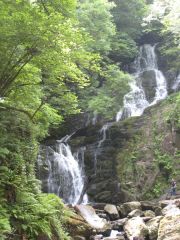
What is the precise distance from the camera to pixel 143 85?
3045 centimetres

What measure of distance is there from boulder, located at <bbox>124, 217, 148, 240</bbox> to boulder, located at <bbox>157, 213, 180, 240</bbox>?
1.57 metres

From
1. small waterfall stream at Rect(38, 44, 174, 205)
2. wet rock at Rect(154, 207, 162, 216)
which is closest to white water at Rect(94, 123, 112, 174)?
small waterfall stream at Rect(38, 44, 174, 205)

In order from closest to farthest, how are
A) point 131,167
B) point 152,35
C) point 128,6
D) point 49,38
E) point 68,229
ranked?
1. point 49,38
2. point 68,229
3. point 131,167
4. point 128,6
5. point 152,35

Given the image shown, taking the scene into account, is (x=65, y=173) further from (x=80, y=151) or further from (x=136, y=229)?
(x=136, y=229)

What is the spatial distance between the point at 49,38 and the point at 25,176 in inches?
156

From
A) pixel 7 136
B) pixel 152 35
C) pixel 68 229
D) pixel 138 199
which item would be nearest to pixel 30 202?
pixel 7 136

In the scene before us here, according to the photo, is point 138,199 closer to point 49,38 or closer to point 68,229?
point 68,229

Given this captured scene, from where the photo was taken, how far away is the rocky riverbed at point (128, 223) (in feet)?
37.6

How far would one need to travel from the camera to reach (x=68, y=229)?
11766mm

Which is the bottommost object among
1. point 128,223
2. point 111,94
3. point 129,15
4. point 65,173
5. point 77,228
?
point 128,223

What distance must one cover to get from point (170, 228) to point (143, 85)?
67.6 feet

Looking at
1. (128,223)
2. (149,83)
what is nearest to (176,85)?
(149,83)

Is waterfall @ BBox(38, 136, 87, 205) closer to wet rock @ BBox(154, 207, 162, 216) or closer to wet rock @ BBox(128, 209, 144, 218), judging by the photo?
wet rock @ BBox(128, 209, 144, 218)

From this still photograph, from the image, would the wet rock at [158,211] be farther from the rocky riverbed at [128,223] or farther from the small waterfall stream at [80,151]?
the small waterfall stream at [80,151]
